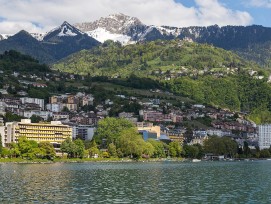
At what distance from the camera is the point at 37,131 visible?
149 meters

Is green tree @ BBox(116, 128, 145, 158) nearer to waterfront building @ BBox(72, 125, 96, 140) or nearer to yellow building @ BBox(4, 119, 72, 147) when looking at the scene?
yellow building @ BBox(4, 119, 72, 147)

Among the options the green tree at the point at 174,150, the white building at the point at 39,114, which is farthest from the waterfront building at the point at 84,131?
the green tree at the point at 174,150

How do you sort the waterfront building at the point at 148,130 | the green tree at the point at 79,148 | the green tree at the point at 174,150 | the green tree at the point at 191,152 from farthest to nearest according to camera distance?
the waterfront building at the point at 148,130 → the green tree at the point at 191,152 → the green tree at the point at 174,150 → the green tree at the point at 79,148

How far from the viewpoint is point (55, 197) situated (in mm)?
44750

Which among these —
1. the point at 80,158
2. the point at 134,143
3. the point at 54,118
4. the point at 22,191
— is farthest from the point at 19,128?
the point at 22,191

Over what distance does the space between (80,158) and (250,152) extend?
70.7 m

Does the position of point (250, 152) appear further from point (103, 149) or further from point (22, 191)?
point (22, 191)

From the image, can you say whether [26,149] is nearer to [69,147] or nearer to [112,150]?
[69,147]

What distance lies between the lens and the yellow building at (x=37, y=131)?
141750 millimetres

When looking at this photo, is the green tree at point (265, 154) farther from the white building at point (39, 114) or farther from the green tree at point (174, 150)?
the white building at point (39, 114)

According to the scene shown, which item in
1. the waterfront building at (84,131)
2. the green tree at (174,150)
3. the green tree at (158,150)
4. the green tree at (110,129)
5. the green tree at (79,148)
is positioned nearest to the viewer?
the green tree at (79,148)

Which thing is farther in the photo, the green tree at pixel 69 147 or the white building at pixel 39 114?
the white building at pixel 39 114

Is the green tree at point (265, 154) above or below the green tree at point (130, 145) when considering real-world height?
below

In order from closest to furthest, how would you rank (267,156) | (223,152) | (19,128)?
(19,128)
(223,152)
(267,156)
